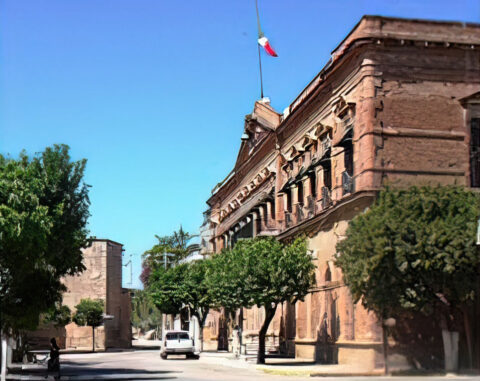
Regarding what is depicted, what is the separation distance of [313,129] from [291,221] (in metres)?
5.53

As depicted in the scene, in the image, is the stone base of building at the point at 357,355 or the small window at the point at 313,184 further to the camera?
the small window at the point at 313,184

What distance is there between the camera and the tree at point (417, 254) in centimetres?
2264

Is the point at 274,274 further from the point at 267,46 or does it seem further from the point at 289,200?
the point at 267,46

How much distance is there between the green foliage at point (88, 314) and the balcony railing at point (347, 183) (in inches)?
1366

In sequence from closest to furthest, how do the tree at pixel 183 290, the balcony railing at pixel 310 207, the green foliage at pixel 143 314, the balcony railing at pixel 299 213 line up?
the balcony railing at pixel 310 207 → the balcony railing at pixel 299 213 → the tree at pixel 183 290 → the green foliage at pixel 143 314

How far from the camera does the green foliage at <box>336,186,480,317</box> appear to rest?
74.3ft

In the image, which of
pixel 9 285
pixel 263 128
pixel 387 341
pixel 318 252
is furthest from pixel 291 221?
pixel 9 285

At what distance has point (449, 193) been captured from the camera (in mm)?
24406

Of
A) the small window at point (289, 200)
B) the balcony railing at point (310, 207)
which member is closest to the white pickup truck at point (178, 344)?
the small window at point (289, 200)

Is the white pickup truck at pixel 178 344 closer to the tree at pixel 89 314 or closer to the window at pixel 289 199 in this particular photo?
the window at pixel 289 199

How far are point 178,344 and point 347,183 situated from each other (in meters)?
15.6

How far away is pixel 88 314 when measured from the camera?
5909 cm

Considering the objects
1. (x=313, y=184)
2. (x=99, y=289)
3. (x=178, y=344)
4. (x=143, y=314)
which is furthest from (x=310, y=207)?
(x=143, y=314)

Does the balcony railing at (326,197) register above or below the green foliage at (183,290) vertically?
above
